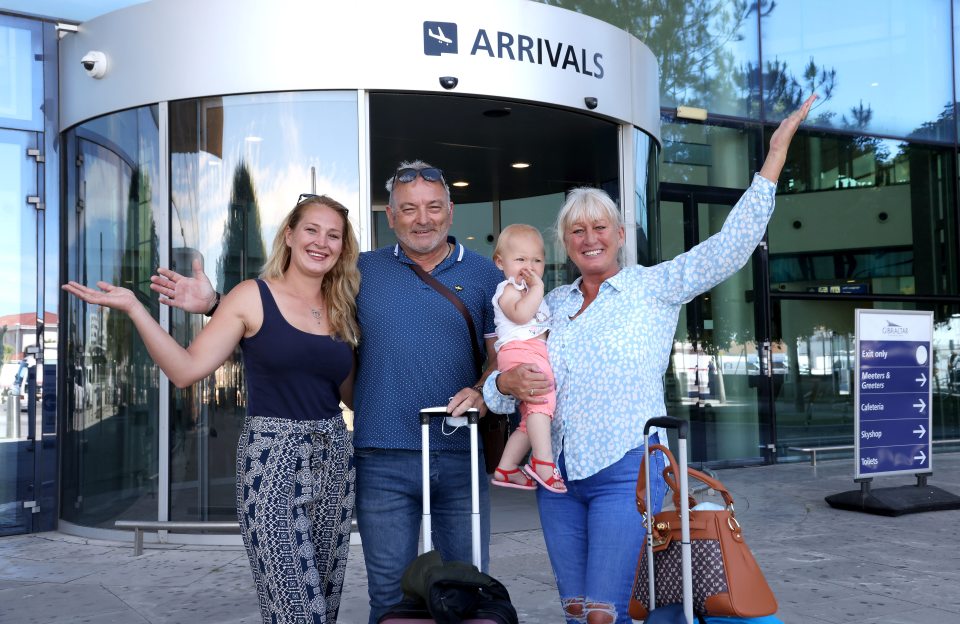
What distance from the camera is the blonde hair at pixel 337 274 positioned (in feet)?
9.37

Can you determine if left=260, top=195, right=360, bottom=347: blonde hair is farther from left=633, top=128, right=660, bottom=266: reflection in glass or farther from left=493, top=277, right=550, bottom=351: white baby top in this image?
left=633, top=128, right=660, bottom=266: reflection in glass

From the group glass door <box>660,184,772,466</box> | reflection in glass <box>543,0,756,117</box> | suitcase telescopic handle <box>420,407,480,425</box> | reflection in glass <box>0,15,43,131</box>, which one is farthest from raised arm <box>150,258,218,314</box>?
reflection in glass <box>543,0,756,117</box>

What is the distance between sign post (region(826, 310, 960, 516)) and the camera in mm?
7547

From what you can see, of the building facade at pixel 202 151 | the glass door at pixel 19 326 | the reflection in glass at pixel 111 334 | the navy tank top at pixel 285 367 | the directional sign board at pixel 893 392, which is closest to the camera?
the navy tank top at pixel 285 367

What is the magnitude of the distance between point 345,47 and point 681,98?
5.43 m

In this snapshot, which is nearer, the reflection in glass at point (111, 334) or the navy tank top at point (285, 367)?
the navy tank top at point (285, 367)

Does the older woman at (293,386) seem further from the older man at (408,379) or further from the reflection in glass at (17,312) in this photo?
the reflection in glass at (17,312)

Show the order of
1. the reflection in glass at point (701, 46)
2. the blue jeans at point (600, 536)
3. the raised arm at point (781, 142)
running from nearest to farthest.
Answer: the raised arm at point (781, 142)
the blue jeans at point (600, 536)
the reflection in glass at point (701, 46)

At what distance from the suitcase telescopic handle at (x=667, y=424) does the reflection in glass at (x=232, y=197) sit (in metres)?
4.07

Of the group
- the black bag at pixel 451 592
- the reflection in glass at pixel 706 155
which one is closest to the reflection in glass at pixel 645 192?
the reflection in glass at pixel 706 155

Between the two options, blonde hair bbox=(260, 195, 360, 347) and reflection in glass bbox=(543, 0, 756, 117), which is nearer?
blonde hair bbox=(260, 195, 360, 347)

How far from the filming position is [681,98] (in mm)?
10531

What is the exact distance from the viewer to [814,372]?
11.1m

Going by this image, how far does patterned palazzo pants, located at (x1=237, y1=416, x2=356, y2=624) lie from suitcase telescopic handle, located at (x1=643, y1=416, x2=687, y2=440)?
3.04 feet
